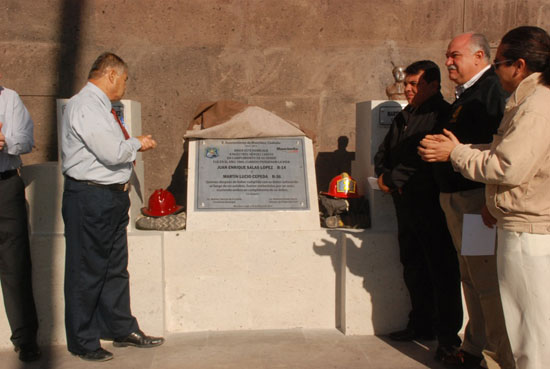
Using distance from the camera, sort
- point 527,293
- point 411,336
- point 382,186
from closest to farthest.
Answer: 1. point 527,293
2. point 382,186
3. point 411,336

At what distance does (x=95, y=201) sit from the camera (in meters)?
4.09

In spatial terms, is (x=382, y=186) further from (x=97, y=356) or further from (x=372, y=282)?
(x=97, y=356)

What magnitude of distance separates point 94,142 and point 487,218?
7.86 feet

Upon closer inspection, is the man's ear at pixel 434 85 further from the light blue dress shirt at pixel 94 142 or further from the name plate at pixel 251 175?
the light blue dress shirt at pixel 94 142

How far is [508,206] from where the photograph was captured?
3088 millimetres

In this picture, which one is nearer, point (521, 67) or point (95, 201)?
point (521, 67)

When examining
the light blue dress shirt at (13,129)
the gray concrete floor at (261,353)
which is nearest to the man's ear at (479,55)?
the gray concrete floor at (261,353)

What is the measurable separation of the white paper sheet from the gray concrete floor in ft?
3.28

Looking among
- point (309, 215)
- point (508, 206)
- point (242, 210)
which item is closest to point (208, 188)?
point (242, 210)

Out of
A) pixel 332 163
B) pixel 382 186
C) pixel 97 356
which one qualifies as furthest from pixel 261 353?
pixel 332 163

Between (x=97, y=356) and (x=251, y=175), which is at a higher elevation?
(x=251, y=175)

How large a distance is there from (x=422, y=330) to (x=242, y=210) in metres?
1.61

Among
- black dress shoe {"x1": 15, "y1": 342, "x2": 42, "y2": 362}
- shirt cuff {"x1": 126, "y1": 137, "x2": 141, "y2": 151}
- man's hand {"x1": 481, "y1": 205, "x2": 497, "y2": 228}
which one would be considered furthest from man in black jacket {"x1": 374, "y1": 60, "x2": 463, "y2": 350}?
black dress shoe {"x1": 15, "y1": 342, "x2": 42, "y2": 362}

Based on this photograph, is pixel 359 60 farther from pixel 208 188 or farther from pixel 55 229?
pixel 55 229
